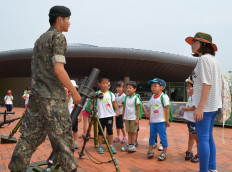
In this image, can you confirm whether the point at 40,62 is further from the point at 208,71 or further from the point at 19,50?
the point at 19,50

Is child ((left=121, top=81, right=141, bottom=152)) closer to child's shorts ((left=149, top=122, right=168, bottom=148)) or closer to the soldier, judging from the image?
child's shorts ((left=149, top=122, right=168, bottom=148))

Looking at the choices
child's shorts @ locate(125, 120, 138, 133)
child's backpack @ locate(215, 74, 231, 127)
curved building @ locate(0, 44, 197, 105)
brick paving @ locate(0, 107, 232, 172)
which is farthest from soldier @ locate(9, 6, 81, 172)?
curved building @ locate(0, 44, 197, 105)

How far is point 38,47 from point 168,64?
1983cm

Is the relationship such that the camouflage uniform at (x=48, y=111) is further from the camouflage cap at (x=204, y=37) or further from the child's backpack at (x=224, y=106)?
the child's backpack at (x=224, y=106)

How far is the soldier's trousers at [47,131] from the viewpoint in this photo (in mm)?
1824

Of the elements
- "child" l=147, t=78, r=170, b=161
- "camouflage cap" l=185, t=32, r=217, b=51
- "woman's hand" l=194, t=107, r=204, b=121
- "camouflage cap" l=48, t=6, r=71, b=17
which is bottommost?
"child" l=147, t=78, r=170, b=161

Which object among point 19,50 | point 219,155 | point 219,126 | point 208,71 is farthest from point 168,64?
point 208,71

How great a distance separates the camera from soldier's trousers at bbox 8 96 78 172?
182 centimetres

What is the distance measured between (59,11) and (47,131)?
1220 mm

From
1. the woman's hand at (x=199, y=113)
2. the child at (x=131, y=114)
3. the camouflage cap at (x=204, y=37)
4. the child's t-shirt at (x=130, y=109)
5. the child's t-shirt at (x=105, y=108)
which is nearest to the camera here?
the woman's hand at (x=199, y=113)

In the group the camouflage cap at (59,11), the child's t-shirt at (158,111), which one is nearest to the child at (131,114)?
the child's t-shirt at (158,111)

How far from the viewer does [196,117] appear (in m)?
2.14

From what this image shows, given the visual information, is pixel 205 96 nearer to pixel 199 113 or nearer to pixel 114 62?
pixel 199 113

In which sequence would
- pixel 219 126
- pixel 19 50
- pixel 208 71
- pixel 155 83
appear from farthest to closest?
pixel 19 50 → pixel 219 126 → pixel 155 83 → pixel 208 71
